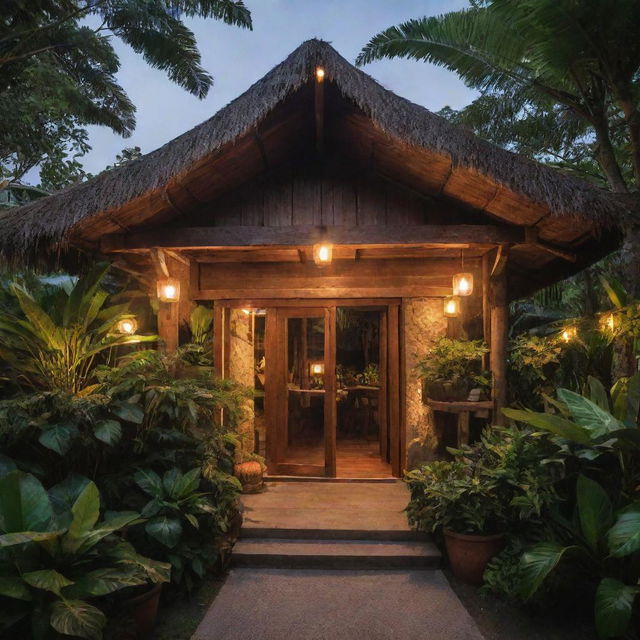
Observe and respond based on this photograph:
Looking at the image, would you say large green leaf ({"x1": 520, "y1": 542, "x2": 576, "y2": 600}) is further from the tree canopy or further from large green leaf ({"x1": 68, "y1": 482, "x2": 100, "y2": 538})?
the tree canopy

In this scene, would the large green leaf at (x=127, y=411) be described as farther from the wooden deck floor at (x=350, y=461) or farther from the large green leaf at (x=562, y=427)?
the large green leaf at (x=562, y=427)

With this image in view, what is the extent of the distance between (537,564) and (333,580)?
140cm

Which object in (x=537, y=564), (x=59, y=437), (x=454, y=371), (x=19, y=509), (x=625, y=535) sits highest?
(x=454, y=371)

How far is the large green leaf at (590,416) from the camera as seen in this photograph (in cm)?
279

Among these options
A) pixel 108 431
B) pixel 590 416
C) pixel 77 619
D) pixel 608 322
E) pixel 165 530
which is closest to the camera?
pixel 77 619

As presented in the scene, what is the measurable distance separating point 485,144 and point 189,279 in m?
3.27

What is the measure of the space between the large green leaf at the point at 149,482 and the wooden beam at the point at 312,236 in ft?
6.85

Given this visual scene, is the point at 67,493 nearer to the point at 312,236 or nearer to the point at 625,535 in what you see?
the point at 312,236

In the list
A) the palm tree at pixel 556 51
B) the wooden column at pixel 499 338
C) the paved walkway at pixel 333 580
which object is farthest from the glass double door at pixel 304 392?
the palm tree at pixel 556 51

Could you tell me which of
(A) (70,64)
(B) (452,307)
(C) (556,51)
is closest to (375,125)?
(B) (452,307)

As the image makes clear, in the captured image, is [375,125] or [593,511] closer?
[593,511]

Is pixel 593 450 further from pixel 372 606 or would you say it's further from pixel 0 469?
pixel 0 469

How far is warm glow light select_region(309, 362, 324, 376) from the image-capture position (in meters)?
5.29

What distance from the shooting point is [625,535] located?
2.33m
